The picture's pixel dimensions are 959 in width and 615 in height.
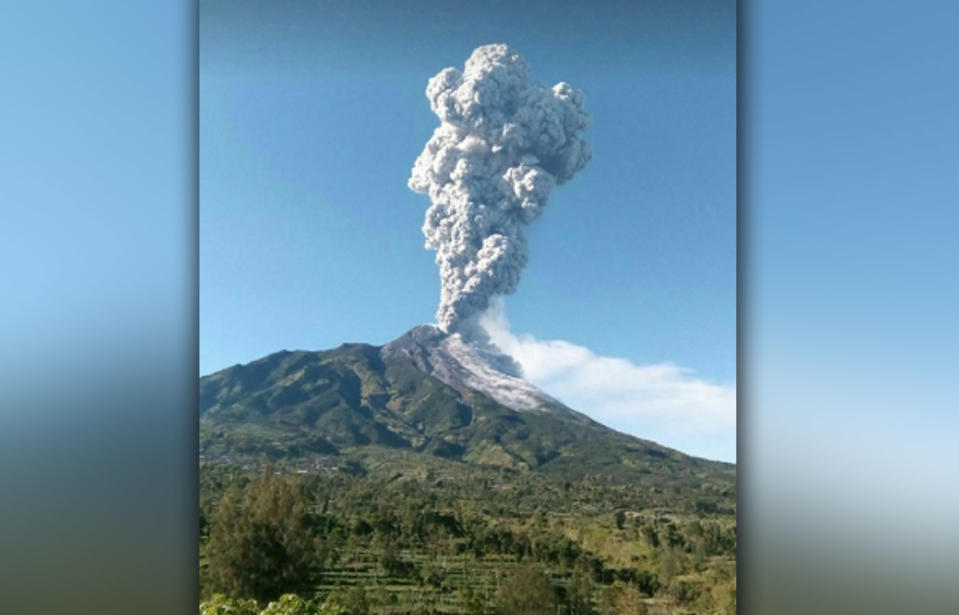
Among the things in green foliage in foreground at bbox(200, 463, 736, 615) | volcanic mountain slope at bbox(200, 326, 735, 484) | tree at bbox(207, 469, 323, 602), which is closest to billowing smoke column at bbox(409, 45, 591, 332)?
volcanic mountain slope at bbox(200, 326, 735, 484)

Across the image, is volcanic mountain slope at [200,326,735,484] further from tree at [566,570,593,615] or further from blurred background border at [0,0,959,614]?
tree at [566,570,593,615]

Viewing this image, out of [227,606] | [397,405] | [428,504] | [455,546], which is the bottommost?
[227,606]

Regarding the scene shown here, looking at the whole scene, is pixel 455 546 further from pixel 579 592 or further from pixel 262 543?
pixel 262 543

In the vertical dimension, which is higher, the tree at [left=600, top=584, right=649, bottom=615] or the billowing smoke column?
the billowing smoke column

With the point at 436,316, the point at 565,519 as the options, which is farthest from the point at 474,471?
the point at 436,316

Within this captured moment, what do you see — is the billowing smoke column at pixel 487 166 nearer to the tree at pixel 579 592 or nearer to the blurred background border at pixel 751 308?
the blurred background border at pixel 751 308

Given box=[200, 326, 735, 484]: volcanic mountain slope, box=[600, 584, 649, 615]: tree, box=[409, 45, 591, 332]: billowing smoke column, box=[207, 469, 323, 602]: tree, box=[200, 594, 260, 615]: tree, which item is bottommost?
box=[200, 594, 260, 615]: tree

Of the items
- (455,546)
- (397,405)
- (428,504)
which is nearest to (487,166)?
(397,405)
